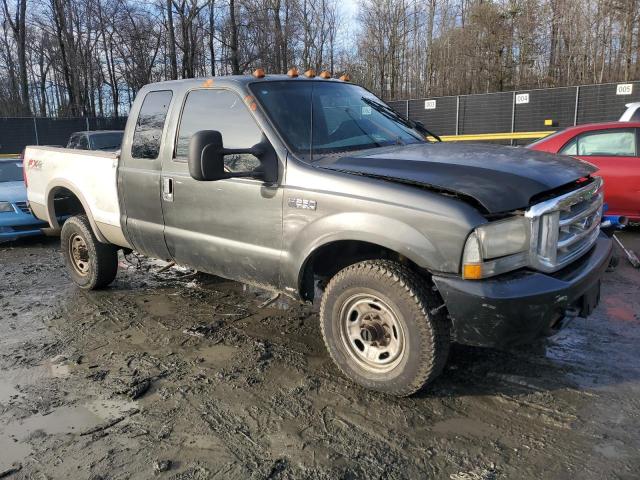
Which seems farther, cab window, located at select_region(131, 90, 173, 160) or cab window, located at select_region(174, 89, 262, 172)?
cab window, located at select_region(131, 90, 173, 160)

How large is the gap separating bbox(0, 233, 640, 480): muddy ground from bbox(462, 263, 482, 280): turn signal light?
0.87 m

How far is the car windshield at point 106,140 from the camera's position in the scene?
13.7 meters

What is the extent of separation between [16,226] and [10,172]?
187 cm

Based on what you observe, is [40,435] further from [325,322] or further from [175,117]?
[175,117]

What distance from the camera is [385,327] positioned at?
325 cm

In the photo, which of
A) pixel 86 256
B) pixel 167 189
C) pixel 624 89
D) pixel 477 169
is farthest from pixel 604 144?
pixel 624 89

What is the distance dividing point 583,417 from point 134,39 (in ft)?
122

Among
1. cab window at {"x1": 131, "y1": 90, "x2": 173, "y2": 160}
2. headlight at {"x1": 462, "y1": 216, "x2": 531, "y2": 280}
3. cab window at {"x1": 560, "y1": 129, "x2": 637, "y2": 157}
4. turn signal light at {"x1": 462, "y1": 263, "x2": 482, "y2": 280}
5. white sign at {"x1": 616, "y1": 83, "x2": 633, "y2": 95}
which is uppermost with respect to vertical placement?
white sign at {"x1": 616, "y1": 83, "x2": 633, "y2": 95}

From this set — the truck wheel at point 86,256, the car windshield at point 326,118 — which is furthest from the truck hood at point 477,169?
the truck wheel at point 86,256

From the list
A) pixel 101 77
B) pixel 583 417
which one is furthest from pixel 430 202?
pixel 101 77

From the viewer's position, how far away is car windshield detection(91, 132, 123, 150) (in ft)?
44.9

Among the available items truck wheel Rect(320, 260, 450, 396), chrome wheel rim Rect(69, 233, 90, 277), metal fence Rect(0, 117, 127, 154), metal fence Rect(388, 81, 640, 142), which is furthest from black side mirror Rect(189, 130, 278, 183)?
metal fence Rect(0, 117, 127, 154)

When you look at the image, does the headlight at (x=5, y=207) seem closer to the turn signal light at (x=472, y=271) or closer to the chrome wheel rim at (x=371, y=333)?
the chrome wheel rim at (x=371, y=333)

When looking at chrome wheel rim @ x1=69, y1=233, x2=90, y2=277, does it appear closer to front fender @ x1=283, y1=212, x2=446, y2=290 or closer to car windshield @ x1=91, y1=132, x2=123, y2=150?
front fender @ x1=283, y1=212, x2=446, y2=290
